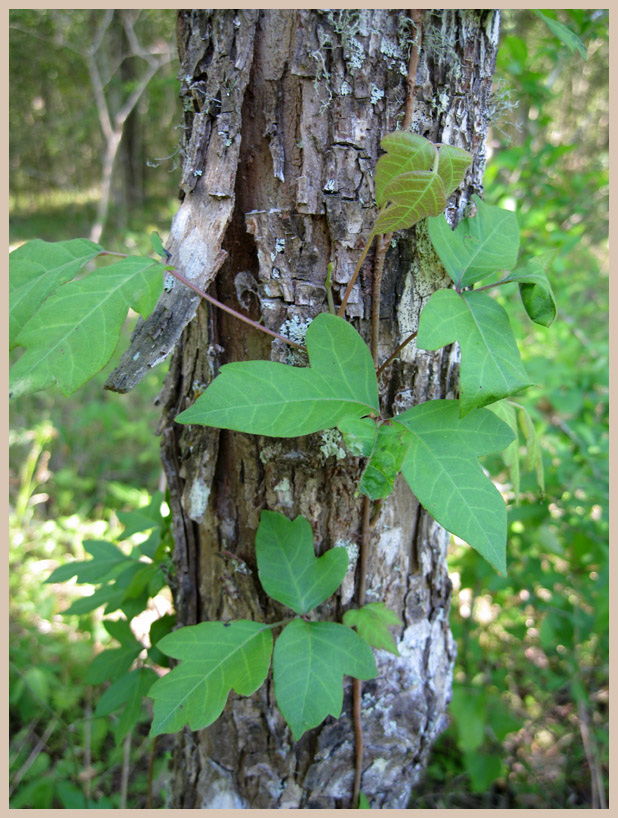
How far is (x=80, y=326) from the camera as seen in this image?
768 mm

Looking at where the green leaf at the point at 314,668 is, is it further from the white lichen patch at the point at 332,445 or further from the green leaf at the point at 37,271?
the green leaf at the point at 37,271

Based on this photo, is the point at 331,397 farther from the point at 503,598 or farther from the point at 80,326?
the point at 503,598

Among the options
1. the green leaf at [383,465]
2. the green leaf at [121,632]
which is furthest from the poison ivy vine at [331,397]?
the green leaf at [121,632]

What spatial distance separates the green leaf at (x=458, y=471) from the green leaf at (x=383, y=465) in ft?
0.07

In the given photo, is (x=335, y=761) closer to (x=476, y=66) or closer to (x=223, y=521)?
(x=223, y=521)

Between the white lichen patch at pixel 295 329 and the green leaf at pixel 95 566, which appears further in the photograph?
the green leaf at pixel 95 566

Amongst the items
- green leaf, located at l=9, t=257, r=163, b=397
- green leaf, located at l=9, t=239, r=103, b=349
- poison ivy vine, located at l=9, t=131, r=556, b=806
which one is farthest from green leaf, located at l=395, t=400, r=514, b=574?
green leaf, located at l=9, t=239, r=103, b=349

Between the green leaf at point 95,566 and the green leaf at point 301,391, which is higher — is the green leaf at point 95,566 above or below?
below

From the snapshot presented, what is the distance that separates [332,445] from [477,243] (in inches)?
16.3

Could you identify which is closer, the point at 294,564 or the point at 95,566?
the point at 294,564

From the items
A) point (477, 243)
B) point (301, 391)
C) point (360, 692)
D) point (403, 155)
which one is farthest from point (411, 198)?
point (360, 692)

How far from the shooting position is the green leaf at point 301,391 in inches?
30.0

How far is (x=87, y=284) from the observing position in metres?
0.79

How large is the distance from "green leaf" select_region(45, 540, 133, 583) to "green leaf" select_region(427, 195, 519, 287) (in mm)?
1022
